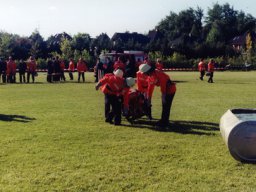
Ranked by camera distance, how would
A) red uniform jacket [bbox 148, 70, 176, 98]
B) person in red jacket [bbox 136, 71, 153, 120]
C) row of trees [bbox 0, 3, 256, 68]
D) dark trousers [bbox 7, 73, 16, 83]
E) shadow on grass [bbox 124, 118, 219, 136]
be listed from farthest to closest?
row of trees [bbox 0, 3, 256, 68], dark trousers [bbox 7, 73, 16, 83], person in red jacket [bbox 136, 71, 153, 120], red uniform jacket [bbox 148, 70, 176, 98], shadow on grass [bbox 124, 118, 219, 136]

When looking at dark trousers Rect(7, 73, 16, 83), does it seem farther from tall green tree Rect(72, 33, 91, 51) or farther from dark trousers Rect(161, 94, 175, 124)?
tall green tree Rect(72, 33, 91, 51)

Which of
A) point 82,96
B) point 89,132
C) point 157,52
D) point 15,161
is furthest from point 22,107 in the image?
point 157,52

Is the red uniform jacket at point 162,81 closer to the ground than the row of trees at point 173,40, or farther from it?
closer to the ground

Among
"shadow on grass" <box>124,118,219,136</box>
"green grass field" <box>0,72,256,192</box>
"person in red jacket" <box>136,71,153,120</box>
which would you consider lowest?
"green grass field" <box>0,72,256,192</box>

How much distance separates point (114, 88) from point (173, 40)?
374 ft

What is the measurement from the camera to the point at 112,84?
46.4 ft

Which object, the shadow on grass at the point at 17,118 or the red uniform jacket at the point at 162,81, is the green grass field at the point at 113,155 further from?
the red uniform jacket at the point at 162,81

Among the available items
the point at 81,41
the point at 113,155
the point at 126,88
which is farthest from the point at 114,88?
the point at 81,41

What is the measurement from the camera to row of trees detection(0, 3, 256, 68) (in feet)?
268

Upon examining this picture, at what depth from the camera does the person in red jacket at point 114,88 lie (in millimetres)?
14133

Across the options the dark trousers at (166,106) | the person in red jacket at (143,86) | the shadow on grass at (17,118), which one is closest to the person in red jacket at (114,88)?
the person in red jacket at (143,86)

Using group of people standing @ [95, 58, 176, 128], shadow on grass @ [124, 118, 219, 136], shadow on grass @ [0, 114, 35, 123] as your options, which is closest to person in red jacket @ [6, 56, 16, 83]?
shadow on grass @ [0, 114, 35, 123]

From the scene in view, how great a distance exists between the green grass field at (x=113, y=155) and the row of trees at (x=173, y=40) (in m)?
55.6

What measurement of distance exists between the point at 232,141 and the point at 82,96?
1587 centimetres
